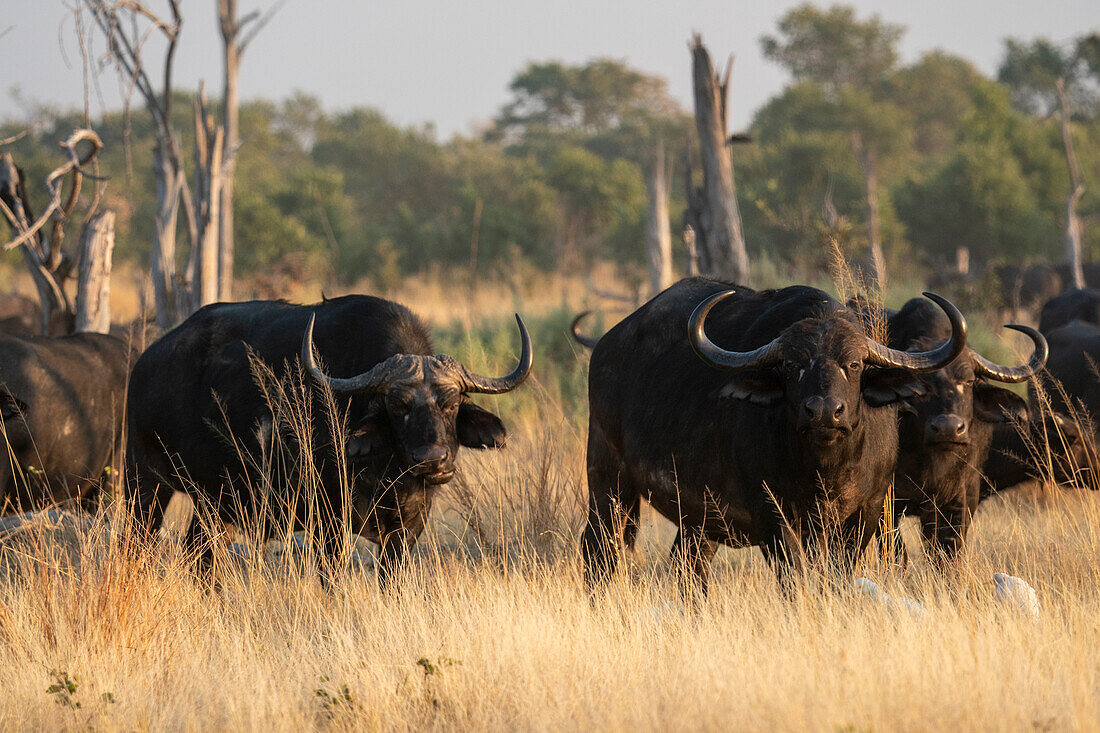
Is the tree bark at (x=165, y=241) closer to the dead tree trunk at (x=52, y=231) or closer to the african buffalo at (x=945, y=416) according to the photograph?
the dead tree trunk at (x=52, y=231)

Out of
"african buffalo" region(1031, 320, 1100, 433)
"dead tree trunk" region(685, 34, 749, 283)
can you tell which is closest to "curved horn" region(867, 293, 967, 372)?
"african buffalo" region(1031, 320, 1100, 433)

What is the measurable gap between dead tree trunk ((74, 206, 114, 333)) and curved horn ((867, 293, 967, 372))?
692cm

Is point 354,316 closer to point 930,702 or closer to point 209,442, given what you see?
point 209,442

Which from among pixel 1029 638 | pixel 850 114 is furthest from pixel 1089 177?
pixel 1029 638

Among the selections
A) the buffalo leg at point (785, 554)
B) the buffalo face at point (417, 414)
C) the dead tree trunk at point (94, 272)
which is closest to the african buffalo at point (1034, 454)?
the buffalo leg at point (785, 554)

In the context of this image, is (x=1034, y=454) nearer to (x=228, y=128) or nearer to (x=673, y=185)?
(x=228, y=128)

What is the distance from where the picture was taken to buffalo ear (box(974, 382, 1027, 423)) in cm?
570

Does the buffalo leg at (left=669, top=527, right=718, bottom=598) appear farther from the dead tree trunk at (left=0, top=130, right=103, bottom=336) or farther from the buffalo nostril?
the dead tree trunk at (left=0, top=130, right=103, bottom=336)

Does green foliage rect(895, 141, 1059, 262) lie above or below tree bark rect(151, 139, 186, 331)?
above

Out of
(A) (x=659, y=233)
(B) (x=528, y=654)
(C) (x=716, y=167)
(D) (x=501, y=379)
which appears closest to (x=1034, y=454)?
(D) (x=501, y=379)

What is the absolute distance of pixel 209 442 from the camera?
5.88 m

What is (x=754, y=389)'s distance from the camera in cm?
454

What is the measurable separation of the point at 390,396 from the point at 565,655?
1.61 meters

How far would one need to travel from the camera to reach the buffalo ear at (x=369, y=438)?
516 centimetres
